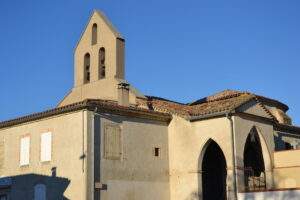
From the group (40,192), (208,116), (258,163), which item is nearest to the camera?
(40,192)

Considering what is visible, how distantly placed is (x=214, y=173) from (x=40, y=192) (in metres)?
10.5

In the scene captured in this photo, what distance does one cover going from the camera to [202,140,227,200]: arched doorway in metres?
32.7

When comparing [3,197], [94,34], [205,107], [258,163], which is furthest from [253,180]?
[94,34]

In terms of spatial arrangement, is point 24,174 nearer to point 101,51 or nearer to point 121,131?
point 121,131

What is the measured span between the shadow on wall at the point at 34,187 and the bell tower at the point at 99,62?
8.54 m

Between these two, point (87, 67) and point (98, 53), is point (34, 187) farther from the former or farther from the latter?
point (87, 67)

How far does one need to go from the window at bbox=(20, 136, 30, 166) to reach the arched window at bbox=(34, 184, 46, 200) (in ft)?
6.08

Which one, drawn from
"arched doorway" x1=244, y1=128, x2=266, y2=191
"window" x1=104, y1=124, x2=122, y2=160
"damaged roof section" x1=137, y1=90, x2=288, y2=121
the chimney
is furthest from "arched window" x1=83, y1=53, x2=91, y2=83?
"arched doorway" x1=244, y1=128, x2=266, y2=191

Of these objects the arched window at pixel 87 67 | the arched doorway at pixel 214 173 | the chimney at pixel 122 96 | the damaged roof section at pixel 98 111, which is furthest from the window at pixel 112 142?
the arched window at pixel 87 67

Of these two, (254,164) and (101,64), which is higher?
(101,64)

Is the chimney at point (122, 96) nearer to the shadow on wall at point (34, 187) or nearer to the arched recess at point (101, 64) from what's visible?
the shadow on wall at point (34, 187)

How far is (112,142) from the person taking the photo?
1130 inches

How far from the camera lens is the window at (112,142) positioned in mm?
28425

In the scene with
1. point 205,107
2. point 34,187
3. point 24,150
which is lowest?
point 34,187
